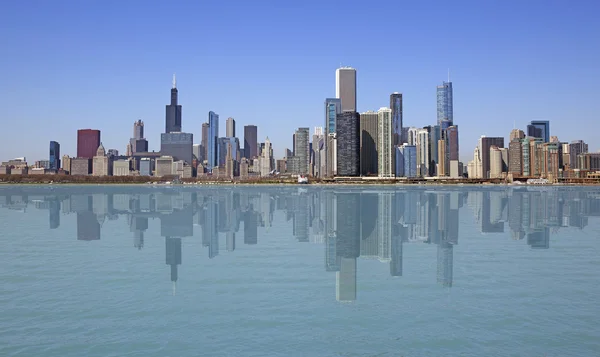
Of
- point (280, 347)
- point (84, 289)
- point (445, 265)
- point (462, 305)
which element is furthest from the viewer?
point (445, 265)

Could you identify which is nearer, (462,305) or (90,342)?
(90,342)

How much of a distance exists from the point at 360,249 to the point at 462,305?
14891 mm

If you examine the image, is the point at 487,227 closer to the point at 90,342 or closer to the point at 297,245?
the point at 297,245

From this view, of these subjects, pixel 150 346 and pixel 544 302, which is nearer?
pixel 150 346

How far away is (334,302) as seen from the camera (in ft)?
66.3

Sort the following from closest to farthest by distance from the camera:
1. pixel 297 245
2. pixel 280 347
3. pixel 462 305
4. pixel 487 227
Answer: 1. pixel 280 347
2. pixel 462 305
3. pixel 297 245
4. pixel 487 227

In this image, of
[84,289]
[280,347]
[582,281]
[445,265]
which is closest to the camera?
[280,347]

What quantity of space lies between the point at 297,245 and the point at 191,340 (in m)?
21.9

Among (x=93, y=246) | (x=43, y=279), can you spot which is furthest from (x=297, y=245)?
(x=43, y=279)

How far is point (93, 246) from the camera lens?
3669 cm

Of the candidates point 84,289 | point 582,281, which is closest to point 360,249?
point 582,281

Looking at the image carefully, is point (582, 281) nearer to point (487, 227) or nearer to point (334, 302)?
point (334, 302)

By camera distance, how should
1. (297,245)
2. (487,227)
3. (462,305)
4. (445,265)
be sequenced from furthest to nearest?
1. (487,227)
2. (297,245)
3. (445,265)
4. (462,305)

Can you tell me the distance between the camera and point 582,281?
24.4m
